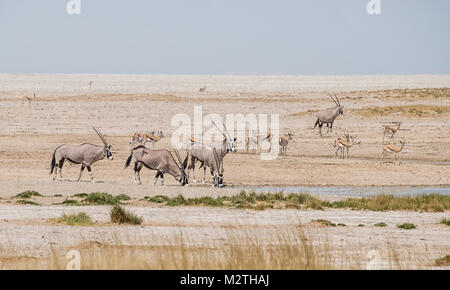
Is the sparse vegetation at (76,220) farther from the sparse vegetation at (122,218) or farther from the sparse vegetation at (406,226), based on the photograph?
the sparse vegetation at (406,226)

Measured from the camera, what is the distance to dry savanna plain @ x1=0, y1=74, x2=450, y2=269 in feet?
31.8

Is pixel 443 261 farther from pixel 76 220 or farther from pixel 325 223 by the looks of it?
pixel 76 220

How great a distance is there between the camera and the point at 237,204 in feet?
56.3

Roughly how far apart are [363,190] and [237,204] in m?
5.75

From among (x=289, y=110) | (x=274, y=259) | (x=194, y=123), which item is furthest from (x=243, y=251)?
(x=289, y=110)

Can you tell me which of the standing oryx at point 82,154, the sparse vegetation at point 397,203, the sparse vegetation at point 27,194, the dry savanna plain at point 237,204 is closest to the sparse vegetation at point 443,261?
the dry savanna plain at point 237,204

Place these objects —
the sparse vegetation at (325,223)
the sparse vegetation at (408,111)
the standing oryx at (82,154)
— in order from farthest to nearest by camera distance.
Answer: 1. the sparse vegetation at (408,111)
2. the standing oryx at (82,154)
3. the sparse vegetation at (325,223)

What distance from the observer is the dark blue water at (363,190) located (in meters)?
21.0

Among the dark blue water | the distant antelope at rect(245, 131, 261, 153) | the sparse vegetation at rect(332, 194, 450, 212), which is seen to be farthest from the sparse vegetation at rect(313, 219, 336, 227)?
the distant antelope at rect(245, 131, 261, 153)

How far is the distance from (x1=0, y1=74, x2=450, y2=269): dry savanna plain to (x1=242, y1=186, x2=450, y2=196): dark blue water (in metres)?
0.25

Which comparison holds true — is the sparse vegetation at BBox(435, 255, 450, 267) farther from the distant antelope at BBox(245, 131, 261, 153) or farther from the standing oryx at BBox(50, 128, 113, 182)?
the distant antelope at BBox(245, 131, 261, 153)

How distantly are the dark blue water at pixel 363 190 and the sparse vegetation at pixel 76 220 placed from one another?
7726 mm
